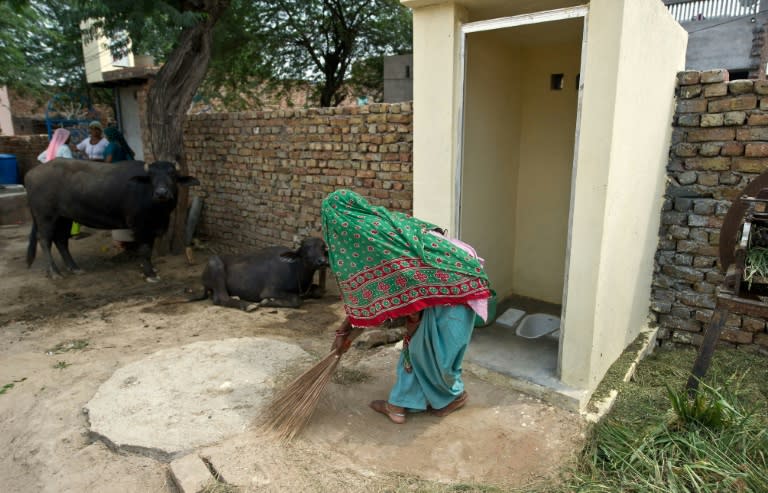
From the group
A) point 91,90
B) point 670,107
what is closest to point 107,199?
point 670,107

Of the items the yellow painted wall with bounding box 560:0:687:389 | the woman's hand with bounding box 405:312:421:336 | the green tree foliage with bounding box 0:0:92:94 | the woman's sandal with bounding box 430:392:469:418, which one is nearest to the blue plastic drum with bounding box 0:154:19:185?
the green tree foliage with bounding box 0:0:92:94

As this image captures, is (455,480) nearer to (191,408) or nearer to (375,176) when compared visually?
(191,408)

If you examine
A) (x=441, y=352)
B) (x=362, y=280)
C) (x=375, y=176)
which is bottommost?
(x=441, y=352)

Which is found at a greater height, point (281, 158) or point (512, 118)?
point (512, 118)

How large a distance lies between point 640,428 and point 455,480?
1.18 m

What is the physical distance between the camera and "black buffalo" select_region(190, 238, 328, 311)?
5.42 meters

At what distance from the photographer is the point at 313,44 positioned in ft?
38.4

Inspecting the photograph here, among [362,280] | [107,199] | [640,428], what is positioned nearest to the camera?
[362,280]

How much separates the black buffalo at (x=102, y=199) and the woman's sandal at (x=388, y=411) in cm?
434

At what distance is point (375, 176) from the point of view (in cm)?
550

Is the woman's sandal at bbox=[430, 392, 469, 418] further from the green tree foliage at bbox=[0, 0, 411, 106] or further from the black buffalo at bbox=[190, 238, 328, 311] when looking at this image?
the green tree foliage at bbox=[0, 0, 411, 106]

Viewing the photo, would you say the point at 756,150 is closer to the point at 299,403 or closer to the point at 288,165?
the point at 299,403

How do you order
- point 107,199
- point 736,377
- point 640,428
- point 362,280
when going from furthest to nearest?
1. point 107,199
2. point 736,377
3. point 640,428
4. point 362,280

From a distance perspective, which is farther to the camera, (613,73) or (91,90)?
(91,90)
